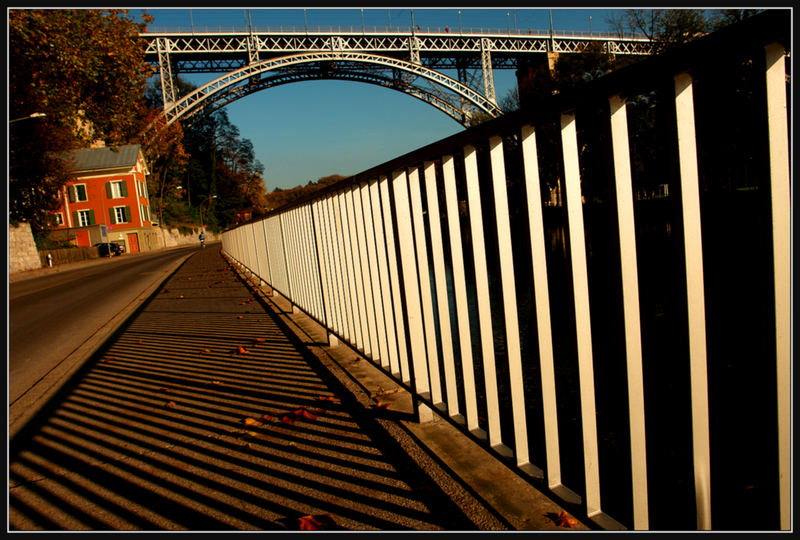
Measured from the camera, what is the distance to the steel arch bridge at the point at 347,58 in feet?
151

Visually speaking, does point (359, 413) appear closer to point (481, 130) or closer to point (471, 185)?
point (471, 185)

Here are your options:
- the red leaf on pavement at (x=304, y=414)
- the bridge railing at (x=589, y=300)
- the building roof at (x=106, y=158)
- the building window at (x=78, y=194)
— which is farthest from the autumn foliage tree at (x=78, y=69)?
the building window at (x=78, y=194)

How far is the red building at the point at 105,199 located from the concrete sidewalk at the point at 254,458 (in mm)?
49706

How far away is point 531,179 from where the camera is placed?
140cm

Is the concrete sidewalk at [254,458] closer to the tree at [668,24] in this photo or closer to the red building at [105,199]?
the tree at [668,24]

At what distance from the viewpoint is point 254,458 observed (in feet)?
7.73

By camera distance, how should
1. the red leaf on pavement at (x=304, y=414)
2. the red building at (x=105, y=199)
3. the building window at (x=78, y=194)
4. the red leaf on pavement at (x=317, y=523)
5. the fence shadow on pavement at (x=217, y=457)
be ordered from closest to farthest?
the red leaf on pavement at (x=317, y=523) < the fence shadow on pavement at (x=217, y=457) < the red leaf on pavement at (x=304, y=414) < the red building at (x=105, y=199) < the building window at (x=78, y=194)

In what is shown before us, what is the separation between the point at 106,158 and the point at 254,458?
53.8 m

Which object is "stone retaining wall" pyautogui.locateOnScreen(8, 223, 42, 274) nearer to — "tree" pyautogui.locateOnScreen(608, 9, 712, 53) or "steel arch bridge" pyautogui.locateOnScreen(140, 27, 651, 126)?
"steel arch bridge" pyautogui.locateOnScreen(140, 27, 651, 126)

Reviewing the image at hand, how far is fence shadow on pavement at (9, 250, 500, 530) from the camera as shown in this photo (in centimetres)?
188

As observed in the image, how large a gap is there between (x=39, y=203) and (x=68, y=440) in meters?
→ 32.2

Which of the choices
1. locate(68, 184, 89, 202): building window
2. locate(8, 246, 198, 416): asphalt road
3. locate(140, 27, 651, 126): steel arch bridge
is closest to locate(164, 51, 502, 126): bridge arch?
locate(140, 27, 651, 126): steel arch bridge

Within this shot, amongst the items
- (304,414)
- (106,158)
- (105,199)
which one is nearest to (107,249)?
(105,199)

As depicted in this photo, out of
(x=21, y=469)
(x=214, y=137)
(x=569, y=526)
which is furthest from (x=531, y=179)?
(x=214, y=137)
